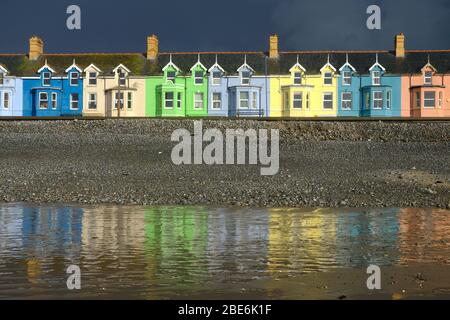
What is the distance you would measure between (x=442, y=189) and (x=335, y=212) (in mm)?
7722

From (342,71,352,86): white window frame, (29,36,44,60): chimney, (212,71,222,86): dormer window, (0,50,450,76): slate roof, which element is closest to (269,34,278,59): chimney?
(0,50,450,76): slate roof

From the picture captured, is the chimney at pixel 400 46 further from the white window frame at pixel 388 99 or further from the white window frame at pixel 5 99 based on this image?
the white window frame at pixel 5 99

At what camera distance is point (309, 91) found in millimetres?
58719

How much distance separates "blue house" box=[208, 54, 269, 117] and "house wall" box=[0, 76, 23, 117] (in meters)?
18.4

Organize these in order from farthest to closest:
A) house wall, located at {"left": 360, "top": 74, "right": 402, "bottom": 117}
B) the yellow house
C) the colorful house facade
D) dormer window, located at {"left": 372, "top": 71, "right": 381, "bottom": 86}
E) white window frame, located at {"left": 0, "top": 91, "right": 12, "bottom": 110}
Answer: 1. white window frame, located at {"left": 0, "top": 91, "right": 12, "bottom": 110}
2. dormer window, located at {"left": 372, "top": 71, "right": 381, "bottom": 86}
3. the yellow house
4. the colorful house facade
5. house wall, located at {"left": 360, "top": 74, "right": 402, "bottom": 117}

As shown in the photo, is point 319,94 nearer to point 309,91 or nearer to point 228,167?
point 309,91

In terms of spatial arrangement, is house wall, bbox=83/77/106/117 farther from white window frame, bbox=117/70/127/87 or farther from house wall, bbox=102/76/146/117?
white window frame, bbox=117/70/127/87

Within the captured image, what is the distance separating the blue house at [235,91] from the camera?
193 ft

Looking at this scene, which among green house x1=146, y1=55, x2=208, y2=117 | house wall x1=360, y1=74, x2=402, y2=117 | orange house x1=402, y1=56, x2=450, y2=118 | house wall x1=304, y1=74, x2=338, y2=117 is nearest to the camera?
orange house x1=402, y1=56, x2=450, y2=118

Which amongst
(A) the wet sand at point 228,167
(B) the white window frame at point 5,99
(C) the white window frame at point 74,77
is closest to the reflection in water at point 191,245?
(A) the wet sand at point 228,167

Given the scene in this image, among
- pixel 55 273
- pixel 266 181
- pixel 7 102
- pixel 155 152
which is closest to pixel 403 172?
pixel 266 181

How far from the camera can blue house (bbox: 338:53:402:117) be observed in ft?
192
